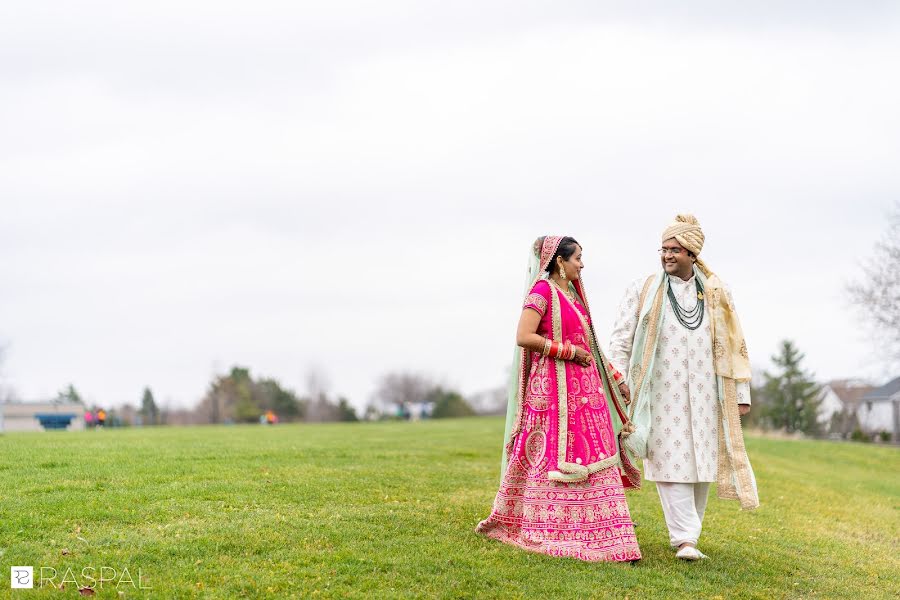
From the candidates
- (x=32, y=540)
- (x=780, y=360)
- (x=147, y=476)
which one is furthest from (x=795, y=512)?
(x=780, y=360)

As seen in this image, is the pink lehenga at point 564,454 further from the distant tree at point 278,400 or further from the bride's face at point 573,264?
Result: the distant tree at point 278,400

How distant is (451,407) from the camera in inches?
2842

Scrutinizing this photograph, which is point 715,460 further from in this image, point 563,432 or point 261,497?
point 261,497

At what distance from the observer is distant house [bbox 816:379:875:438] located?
54.6 metres

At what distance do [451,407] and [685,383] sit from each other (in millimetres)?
64789

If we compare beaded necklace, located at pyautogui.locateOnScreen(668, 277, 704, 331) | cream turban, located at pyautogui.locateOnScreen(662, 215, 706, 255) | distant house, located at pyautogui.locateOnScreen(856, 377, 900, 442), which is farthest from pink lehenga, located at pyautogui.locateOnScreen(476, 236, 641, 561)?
distant house, located at pyautogui.locateOnScreen(856, 377, 900, 442)

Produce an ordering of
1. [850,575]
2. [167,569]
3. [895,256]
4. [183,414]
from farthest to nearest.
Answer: [183,414] → [895,256] → [850,575] → [167,569]

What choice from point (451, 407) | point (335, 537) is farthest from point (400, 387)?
point (335, 537)

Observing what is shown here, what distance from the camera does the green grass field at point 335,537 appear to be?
656 cm

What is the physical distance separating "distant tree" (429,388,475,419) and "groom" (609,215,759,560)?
64074 mm

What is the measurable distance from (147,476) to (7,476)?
1.43m

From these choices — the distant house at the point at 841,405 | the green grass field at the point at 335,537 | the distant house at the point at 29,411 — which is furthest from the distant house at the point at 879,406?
the green grass field at the point at 335,537

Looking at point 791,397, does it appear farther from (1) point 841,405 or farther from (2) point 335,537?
(2) point 335,537

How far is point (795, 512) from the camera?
12.7 m
